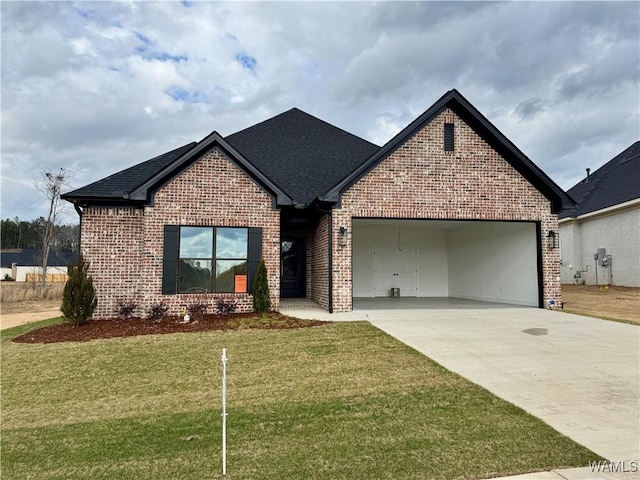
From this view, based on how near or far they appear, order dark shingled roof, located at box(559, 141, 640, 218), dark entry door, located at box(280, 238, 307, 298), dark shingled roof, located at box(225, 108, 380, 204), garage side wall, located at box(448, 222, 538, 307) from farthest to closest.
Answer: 1. dark shingled roof, located at box(559, 141, 640, 218)
2. dark entry door, located at box(280, 238, 307, 298)
3. dark shingled roof, located at box(225, 108, 380, 204)
4. garage side wall, located at box(448, 222, 538, 307)

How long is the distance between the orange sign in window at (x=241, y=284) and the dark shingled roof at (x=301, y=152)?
3092 millimetres

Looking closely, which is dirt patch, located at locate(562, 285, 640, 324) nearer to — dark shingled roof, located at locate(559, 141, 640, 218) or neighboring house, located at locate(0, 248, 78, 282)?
dark shingled roof, located at locate(559, 141, 640, 218)

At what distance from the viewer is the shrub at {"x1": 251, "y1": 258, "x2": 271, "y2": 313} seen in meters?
10.9

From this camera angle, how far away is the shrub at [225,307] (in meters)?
10.9

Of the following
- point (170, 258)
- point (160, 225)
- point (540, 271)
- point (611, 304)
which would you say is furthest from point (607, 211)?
point (160, 225)

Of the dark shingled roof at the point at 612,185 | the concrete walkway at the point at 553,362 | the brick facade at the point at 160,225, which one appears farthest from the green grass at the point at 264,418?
the dark shingled roof at the point at 612,185

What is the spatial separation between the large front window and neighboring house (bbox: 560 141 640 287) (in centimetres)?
1873

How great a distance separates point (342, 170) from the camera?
50.2 ft

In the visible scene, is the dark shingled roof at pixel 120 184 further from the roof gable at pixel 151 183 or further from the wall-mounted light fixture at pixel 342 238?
the wall-mounted light fixture at pixel 342 238

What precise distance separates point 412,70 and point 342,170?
553cm

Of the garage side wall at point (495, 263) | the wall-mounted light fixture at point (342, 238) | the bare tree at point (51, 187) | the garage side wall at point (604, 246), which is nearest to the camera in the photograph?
the wall-mounted light fixture at point (342, 238)

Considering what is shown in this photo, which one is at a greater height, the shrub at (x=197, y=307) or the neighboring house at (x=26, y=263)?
the neighboring house at (x=26, y=263)

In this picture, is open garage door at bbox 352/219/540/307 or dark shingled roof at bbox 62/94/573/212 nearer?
dark shingled roof at bbox 62/94/573/212

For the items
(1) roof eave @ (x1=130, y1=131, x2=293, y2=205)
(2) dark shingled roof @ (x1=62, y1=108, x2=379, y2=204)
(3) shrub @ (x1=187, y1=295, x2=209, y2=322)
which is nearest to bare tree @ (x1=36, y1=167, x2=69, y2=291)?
(2) dark shingled roof @ (x1=62, y1=108, x2=379, y2=204)
